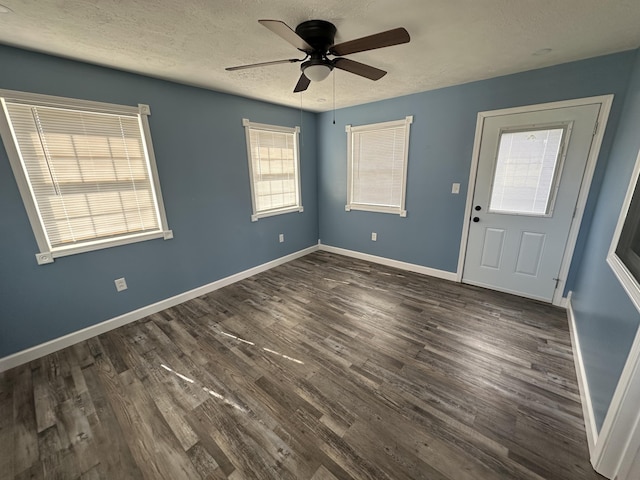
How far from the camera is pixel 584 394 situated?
1.69 m

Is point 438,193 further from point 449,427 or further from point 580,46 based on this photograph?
point 449,427

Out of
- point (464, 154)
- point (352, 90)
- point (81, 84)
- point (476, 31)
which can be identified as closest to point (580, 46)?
point (476, 31)

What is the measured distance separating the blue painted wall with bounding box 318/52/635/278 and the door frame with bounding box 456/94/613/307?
0.05 meters

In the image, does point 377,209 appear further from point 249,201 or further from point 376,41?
point 376,41

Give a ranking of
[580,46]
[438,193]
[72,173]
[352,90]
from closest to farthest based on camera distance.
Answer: [580,46]
[72,173]
[352,90]
[438,193]

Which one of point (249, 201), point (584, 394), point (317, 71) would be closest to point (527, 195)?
point (584, 394)

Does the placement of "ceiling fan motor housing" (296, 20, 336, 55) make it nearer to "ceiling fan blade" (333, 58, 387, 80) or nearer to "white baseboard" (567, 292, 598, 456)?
"ceiling fan blade" (333, 58, 387, 80)

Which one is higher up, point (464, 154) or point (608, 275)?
point (464, 154)

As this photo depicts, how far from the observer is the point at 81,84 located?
83.3 inches

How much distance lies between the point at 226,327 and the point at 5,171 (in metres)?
2.13

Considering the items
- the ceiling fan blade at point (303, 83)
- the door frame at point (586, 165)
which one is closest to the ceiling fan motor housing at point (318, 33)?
the ceiling fan blade at point (303, 83)

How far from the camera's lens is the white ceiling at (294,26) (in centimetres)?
146

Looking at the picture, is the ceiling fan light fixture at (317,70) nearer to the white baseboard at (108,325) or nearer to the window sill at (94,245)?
the window sill at (94,245)

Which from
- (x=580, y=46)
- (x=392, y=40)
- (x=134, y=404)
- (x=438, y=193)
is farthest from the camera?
(x=438, y=193)
